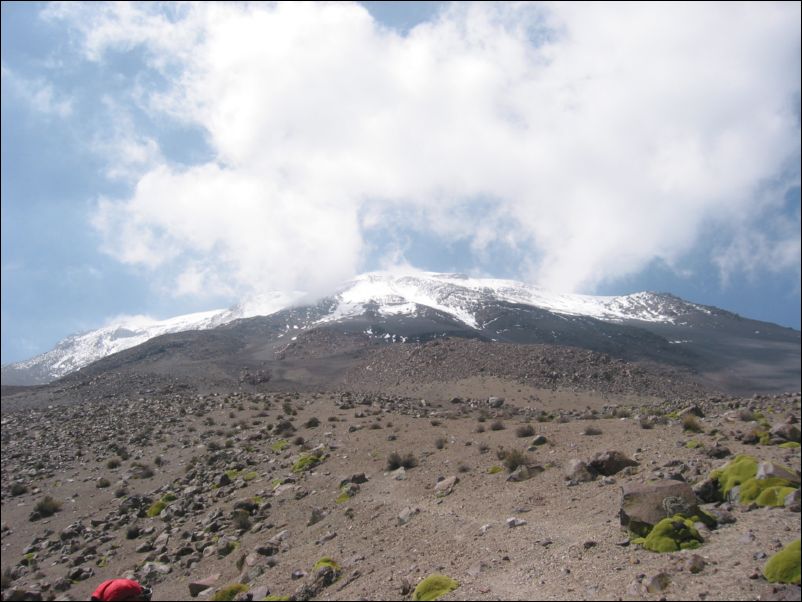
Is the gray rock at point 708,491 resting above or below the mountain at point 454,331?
below

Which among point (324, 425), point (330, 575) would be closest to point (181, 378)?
point (324, 425)

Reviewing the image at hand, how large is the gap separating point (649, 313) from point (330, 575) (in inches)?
4840

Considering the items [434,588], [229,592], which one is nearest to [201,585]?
[229,592]

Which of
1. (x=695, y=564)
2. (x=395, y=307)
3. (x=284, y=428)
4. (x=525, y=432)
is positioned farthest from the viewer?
(x=395, y=307)

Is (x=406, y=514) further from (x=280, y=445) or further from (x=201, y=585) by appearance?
(x=280, y=445)

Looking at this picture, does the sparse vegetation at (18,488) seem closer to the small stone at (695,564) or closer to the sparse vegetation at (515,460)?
the sparse vegetation at (515,460)

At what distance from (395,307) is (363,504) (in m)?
83.5

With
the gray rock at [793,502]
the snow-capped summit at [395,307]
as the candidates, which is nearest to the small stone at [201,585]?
the gray rock at [793,502]

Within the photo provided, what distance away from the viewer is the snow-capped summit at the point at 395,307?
283 feet

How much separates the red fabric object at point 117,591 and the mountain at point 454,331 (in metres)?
50.2

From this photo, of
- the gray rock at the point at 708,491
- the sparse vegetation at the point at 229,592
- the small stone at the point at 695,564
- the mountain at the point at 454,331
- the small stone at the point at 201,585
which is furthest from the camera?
the mountain at the point at 454,331

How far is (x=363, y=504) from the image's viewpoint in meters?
12.4

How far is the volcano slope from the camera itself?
278 inches

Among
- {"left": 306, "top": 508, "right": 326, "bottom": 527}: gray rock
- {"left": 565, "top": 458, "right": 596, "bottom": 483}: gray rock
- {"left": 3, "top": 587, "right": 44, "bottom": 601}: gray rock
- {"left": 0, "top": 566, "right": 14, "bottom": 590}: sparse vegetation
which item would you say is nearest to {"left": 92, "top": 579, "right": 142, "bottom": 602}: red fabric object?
{"left": 306, "top": 508, "right": 326, "bottom": 527}: gray rock
